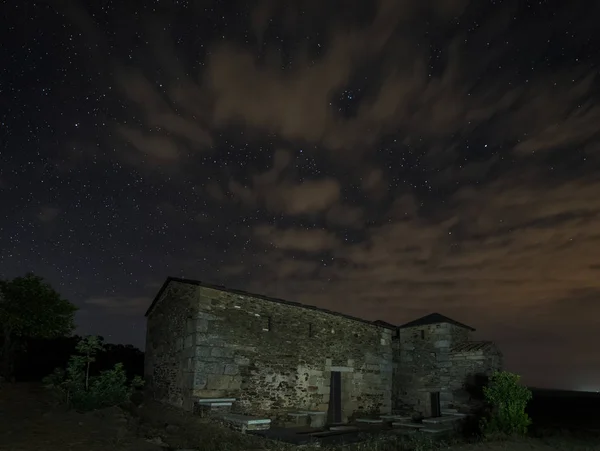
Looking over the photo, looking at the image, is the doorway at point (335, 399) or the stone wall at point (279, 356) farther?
the doorway at point (335, 399)

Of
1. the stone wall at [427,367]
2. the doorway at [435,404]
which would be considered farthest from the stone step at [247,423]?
the doorway at [435,404]

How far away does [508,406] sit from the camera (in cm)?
1433

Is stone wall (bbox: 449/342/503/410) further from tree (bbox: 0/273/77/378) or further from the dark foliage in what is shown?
tree (bbox: 0/273/77/378)

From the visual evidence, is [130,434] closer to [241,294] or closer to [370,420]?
[241,294]

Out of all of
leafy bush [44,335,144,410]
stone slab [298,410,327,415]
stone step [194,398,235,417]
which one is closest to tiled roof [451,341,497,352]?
stone slab [298,410,327,415]

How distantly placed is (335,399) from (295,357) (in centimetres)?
321

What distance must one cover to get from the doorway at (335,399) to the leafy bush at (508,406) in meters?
5.88

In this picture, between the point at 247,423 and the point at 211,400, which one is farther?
the point at 211,400

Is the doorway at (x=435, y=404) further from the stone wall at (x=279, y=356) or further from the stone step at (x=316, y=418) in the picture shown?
the stone step at (x=316, y=418)

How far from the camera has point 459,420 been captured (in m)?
17.6

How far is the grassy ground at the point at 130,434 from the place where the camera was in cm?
912

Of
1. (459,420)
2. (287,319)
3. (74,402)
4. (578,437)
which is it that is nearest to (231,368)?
(287,319)

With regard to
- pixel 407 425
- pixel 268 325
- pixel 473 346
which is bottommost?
pixel 407 425

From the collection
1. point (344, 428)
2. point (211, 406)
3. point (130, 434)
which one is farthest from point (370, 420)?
point (130, 434)
